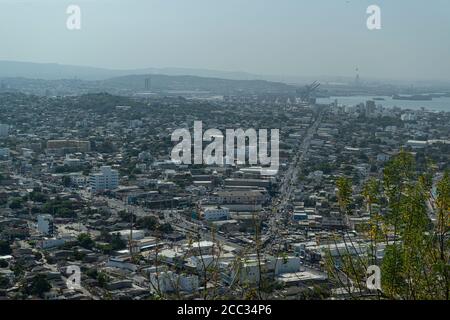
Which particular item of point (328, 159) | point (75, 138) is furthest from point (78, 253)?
point (75, 138)

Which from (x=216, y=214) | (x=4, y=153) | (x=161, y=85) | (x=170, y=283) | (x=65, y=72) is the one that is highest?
(x=65, y=72)

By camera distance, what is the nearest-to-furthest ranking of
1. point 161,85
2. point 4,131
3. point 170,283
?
point 170,283, point 4,131, point 161,85

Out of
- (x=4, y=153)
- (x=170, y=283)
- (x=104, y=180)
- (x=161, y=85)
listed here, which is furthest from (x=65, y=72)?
(x=170, y=283)

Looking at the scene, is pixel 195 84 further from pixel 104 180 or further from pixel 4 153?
pixel 104 180

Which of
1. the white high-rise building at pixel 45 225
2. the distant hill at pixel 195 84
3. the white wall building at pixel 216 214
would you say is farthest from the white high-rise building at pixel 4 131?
the distant hill at pixel 195 84

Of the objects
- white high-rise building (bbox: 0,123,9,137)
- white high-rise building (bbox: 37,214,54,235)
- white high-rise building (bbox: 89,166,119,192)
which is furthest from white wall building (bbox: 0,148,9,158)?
white high-rise building (bbox: 37,214,54,235)

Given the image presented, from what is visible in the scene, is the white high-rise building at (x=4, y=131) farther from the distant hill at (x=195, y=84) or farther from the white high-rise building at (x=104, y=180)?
the distant hill at (x=195, y=84)

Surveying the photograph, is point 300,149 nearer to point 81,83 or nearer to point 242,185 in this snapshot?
point 242,185

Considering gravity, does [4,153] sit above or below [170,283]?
below

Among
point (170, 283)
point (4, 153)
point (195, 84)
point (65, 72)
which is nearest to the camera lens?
point (170, 283)
